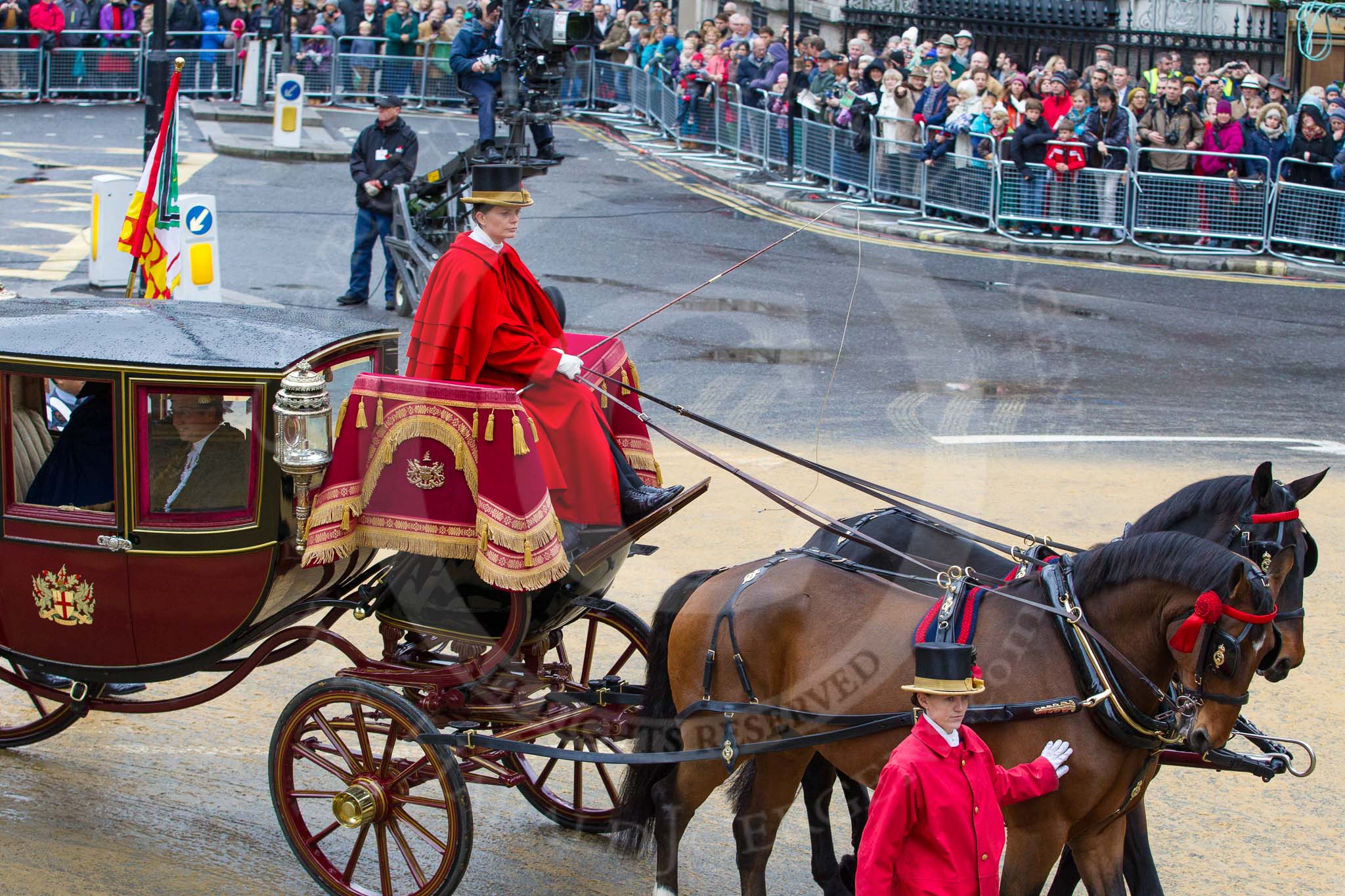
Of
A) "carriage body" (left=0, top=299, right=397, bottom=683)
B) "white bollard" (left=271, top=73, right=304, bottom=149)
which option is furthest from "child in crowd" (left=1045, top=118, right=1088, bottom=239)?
"carriage body" (left=0, top=299, right=397, bottom=683)

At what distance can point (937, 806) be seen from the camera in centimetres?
414

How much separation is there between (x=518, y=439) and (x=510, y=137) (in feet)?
33.4

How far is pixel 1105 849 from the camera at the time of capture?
4945mm

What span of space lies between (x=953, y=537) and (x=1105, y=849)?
1431 mm

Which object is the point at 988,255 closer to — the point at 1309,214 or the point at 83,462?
the point at 1309,214

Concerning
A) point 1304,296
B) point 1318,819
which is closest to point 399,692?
point 1318,819

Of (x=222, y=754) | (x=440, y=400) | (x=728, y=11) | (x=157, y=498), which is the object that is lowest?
(x=222, y=754)

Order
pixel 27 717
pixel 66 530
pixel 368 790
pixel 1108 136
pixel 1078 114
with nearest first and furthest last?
pixel 368 790 → pixel 66 530 → pixel 27 717 → pixel 1108 136 → pixel 1078 114

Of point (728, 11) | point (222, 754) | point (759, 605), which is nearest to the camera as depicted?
point (759, 605)

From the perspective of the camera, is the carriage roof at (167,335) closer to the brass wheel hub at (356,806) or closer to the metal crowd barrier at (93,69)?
the brass wheel hub at (356,806)

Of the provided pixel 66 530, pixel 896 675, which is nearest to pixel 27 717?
pixel 66 530

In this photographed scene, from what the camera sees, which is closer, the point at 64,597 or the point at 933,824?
the point at 933,824

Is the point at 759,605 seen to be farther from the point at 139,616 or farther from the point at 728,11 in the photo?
the point at 728,11

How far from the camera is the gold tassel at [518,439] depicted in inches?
210
